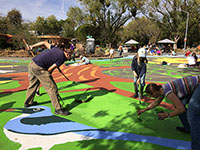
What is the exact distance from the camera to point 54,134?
10.6 feet

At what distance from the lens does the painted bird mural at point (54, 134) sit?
9.61ft

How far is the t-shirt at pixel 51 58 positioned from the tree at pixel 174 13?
132 feet

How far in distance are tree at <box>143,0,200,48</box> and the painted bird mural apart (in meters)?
40.9

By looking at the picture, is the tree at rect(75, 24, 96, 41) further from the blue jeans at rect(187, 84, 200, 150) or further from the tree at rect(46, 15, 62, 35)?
the blue jeans at rect(187, 84, 200, 150)

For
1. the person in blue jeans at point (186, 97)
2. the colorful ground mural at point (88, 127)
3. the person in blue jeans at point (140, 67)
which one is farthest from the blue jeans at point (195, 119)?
the person in blue jeans at point (140, 67)

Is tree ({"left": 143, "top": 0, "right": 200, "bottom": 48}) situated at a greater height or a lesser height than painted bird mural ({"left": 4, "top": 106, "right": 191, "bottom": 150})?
greater

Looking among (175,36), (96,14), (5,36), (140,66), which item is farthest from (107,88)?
(175,36)

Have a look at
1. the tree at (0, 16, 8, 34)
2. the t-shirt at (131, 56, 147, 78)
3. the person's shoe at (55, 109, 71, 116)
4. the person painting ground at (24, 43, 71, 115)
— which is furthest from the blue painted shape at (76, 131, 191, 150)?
the tree at (0, 16, 8, 34)

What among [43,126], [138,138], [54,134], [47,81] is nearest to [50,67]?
[47,81]

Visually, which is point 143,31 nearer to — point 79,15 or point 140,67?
point 79,15

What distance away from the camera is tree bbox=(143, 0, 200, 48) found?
37000mm

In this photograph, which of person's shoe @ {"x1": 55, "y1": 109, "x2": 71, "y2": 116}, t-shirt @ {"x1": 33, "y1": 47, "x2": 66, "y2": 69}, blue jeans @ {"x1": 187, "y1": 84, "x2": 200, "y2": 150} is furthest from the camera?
person's shoe @ {"x1": 55, "y1": 109, "x2": 71, "y2": 116}

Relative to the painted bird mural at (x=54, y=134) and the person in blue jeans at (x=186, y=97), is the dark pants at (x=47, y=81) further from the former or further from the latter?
the person in blue jeans at (x=186, y=97)

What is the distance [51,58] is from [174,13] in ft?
138
